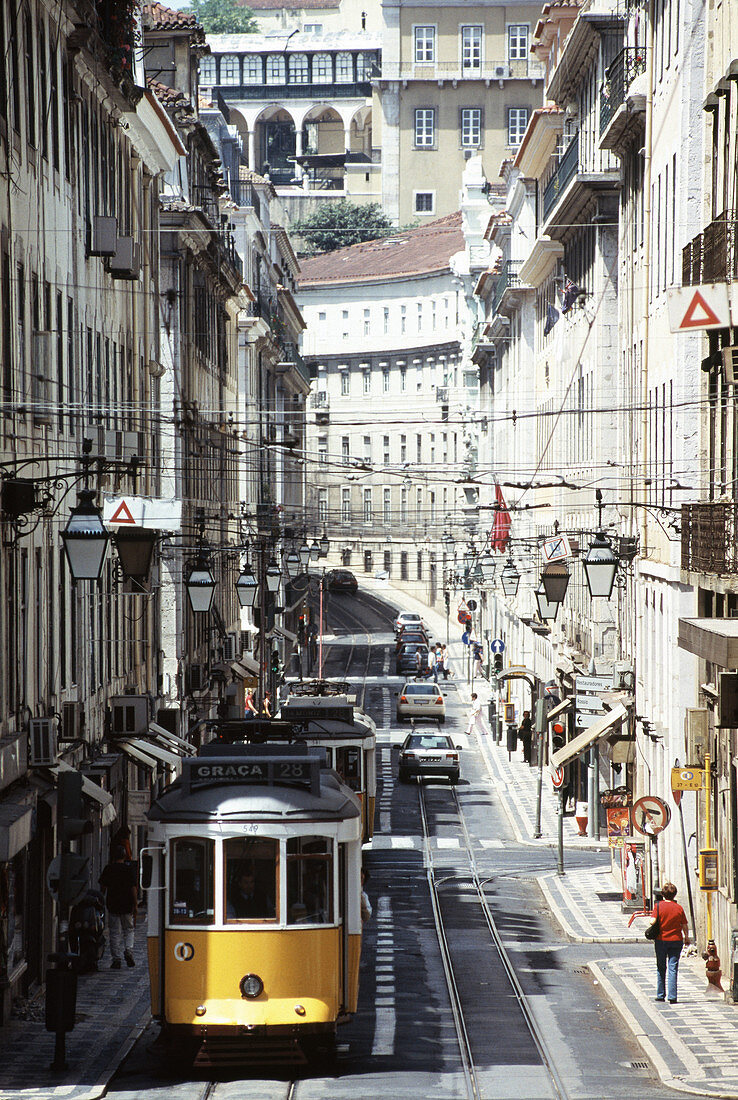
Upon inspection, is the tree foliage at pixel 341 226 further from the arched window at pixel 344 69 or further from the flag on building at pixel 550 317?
the flag on building at pixel 550 317

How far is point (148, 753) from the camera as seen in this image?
29.4 m

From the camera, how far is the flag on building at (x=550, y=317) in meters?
53.3

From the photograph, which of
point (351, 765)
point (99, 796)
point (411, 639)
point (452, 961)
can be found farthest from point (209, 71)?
point (99, 796)

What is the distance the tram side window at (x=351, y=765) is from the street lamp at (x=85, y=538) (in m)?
12.8

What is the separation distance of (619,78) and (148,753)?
1661 cm

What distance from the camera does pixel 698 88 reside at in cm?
2702

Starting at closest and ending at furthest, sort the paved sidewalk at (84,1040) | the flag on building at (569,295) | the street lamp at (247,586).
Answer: the paved sidewalk at (84,1040) < the street lamp at (247,586) < the flag on building at (569,295)

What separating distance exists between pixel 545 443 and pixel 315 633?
41602 mm

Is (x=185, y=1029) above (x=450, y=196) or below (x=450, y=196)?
below

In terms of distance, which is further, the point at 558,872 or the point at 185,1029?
the point at 558,872

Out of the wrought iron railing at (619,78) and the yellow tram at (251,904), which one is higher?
the wrought iron railing at (619,78)

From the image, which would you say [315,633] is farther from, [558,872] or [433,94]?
[558,872]

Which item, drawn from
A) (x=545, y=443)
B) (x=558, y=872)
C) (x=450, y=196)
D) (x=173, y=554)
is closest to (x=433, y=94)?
(x=450, y=196)

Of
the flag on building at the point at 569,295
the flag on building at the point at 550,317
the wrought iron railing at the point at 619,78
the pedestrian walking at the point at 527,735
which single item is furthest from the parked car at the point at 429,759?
the wrought iron railing at the point at 619,78
